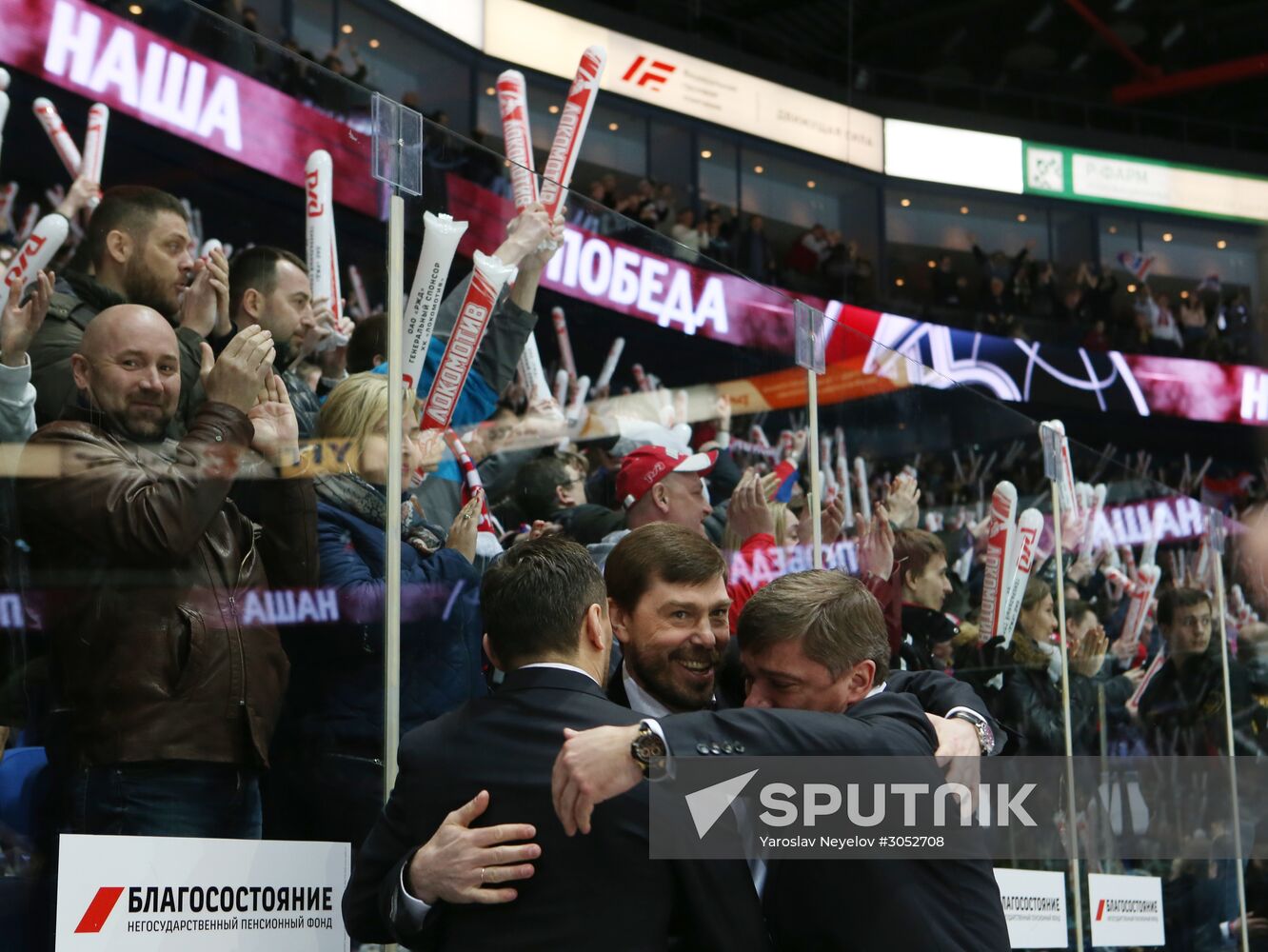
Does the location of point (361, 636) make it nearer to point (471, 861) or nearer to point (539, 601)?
point (539, 601)

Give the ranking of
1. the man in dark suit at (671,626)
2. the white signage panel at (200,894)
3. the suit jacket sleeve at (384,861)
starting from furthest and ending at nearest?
the man in dark suit at (671,626), the suit jacket sleeve at (384,861), the white signage panel at (200,894)

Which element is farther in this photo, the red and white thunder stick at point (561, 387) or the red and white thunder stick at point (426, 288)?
the red and white thunder stick at point (561, 387)

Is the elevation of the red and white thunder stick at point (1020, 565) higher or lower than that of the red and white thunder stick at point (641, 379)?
Answer: lower

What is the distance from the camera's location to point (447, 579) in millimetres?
2549

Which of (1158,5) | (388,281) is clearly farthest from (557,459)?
(1158,5)

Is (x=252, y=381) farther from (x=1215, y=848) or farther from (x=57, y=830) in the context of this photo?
(x=1215, y=848)

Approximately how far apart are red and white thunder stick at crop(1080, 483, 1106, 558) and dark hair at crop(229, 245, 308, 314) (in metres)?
3.25

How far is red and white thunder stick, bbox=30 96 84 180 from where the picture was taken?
206 centimetres

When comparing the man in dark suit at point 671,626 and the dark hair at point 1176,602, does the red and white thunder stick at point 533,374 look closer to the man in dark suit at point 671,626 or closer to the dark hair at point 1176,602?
the man in dark suit at point 671,626

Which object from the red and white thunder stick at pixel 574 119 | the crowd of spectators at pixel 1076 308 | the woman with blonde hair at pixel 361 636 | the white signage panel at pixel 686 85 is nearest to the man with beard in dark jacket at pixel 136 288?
the woman with blonde hair at pixel 361 636

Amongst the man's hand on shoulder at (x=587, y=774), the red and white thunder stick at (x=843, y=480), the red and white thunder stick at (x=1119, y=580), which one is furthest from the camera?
the red and white thunder stick at (x=1119, y=580)

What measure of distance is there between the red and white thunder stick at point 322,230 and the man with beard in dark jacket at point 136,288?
0.60ft

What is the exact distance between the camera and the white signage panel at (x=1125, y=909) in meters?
4.48

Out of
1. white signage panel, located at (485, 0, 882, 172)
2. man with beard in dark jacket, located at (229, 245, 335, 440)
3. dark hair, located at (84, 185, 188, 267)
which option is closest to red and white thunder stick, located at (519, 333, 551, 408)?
man with beard in dark jacket, located at (229, 245, 335, 440)
